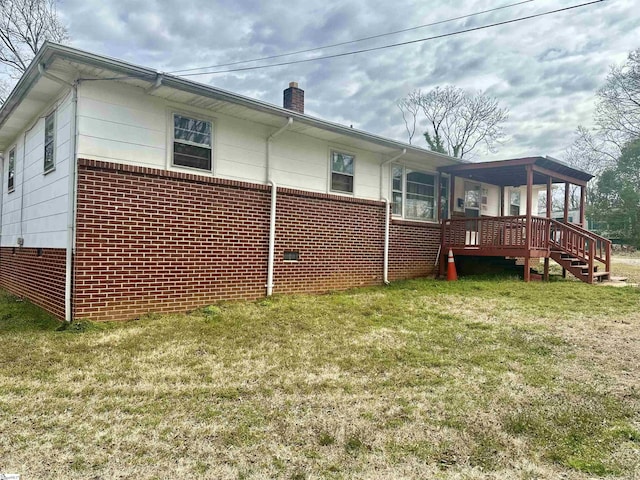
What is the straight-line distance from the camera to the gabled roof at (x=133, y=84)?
5262mm

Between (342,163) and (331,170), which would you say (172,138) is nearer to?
(331,170)

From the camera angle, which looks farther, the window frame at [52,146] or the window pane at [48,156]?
the window pane at [48,156]

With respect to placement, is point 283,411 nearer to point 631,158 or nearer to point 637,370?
point 637,370

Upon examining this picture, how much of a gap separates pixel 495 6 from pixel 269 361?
883 centimetres

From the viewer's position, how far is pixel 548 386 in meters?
3.56

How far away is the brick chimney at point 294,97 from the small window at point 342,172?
5.19 ft

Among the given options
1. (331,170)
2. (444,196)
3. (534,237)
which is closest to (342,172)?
(331,170)

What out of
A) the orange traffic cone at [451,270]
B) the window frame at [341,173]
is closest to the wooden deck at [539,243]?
the orange traffic cone at [451,270]

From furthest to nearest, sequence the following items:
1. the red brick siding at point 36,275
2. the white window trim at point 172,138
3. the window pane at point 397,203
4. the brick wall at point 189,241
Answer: the window pane at point 397,203, the white window trim at point 172,138, the red brick siding at point 36,275, the brick wall at point 189,241

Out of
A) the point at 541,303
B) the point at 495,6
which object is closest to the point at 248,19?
the point at 495,6

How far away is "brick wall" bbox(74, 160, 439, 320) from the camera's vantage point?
225 inches

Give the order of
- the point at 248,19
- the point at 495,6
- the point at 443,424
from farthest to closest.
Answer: the point at 248,19, the point at 495,6, the point at 443,424

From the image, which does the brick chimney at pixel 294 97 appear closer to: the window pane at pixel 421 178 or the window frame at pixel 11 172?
the window pane at pixel 421 178

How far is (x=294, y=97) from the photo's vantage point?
9516mm
